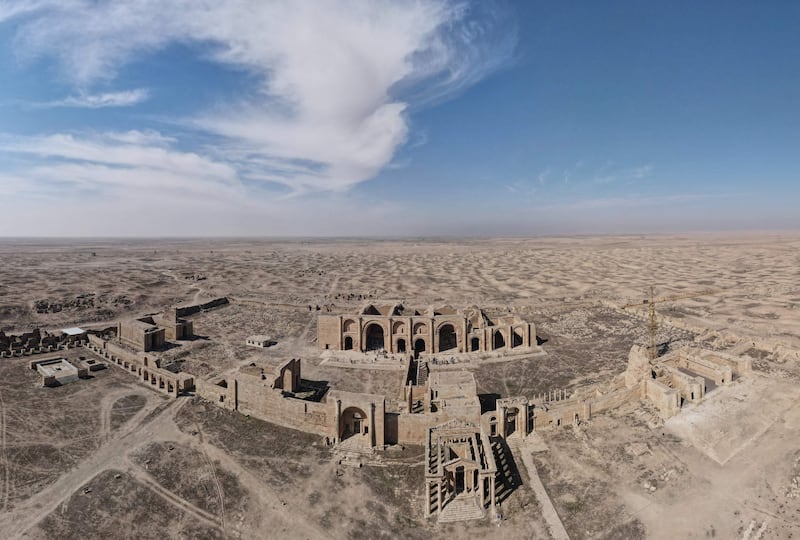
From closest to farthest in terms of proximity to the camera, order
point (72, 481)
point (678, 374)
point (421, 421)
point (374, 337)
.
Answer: point (72, 481)
point (421, 421)
point (678, 374)
point (374, 337)

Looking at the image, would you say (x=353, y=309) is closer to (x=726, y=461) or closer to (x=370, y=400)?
(x=370, y=400)

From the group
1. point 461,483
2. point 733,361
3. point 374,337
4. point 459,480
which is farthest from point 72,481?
point 733,361

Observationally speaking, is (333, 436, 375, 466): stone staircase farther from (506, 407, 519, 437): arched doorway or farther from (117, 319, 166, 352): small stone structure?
(117, 319, 166, 352): small stone structure

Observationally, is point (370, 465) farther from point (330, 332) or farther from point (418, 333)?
point (330, 332)

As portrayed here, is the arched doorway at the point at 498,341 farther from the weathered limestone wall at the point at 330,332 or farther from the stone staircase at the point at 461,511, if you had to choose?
the stone staircase at the point at 461,511

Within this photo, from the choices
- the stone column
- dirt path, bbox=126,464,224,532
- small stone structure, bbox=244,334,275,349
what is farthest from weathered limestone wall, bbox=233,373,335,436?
small stone structure, bbox=244,334,275,349

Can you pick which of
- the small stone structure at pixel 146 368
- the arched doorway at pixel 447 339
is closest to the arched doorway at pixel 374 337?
the arched doorway at pixel 447 339
